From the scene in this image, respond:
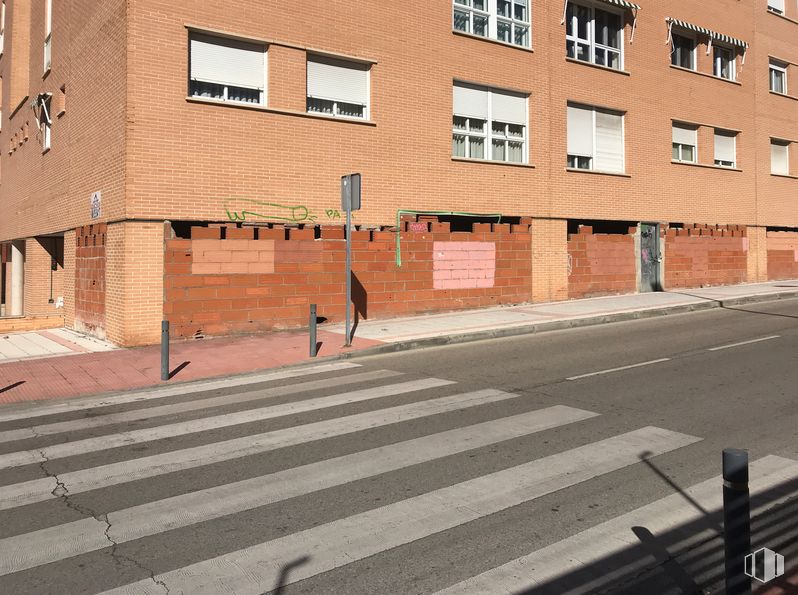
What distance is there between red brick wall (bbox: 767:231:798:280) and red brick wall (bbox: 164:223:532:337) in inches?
540

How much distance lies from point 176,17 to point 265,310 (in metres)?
6.24

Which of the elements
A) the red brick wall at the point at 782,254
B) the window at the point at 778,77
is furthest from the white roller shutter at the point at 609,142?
the window at the point at 778,77

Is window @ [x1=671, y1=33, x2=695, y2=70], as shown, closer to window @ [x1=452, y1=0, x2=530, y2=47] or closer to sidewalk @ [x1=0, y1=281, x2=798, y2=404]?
window @ [x1=452, y1=0, x2=530, y2=47]

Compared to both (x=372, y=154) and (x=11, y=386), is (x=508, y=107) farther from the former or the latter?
(x=11, y=386)

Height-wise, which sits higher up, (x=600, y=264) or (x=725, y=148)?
(x=725, y=148)

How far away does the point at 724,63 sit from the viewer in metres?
24.2

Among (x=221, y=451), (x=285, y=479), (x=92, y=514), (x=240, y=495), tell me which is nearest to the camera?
(x=92, y=514)

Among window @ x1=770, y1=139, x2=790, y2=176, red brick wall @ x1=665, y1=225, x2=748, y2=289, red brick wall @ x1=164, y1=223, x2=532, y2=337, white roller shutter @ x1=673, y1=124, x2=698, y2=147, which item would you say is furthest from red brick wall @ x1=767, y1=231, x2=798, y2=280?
red brick wall @ x1=164, y1=223, x2=532, y2=337

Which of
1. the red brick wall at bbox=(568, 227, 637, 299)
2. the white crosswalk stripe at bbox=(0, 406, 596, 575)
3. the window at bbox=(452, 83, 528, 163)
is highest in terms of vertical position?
the window at bbox=(452, 83, 528, 163)

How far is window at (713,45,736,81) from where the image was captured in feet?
78.2

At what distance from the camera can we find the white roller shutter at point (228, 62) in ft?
43.4

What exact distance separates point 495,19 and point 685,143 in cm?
906

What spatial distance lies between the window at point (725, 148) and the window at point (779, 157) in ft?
9.74

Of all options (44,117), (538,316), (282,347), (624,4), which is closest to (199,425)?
(282,347)
